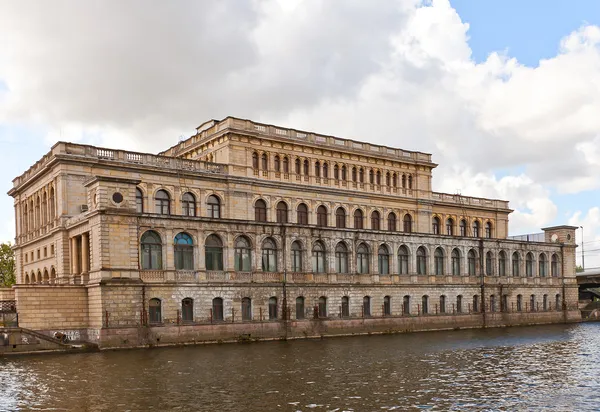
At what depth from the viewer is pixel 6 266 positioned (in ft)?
315

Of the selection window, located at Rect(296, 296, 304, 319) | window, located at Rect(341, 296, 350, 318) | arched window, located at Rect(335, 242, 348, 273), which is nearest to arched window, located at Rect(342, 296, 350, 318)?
window, located at Rect(341, 296, 350, 318)

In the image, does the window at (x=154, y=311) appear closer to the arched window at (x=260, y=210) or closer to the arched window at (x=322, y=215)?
the arched window at (x=260, y=210)

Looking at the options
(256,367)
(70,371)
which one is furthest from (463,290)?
(70,371)

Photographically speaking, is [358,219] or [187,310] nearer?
[187,310]

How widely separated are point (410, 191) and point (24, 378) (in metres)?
59.4

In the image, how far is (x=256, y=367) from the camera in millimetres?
36406

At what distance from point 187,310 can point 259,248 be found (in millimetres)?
8766

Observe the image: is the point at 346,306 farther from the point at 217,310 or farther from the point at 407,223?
the point at 407,223

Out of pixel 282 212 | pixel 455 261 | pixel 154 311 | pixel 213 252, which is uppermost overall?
pixel 282 212

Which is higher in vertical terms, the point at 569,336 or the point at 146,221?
the point at 146,221

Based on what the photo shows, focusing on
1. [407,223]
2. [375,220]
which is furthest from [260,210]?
[407,223]

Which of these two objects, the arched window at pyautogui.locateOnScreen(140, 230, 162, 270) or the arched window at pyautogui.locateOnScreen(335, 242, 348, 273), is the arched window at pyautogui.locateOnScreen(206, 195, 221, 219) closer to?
the arched window at pyautogui.locateOnScreen(335, 242, 348, 273)

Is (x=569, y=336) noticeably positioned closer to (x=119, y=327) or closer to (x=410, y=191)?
(x=410, y=191)

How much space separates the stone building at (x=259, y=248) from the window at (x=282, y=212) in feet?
0.40
